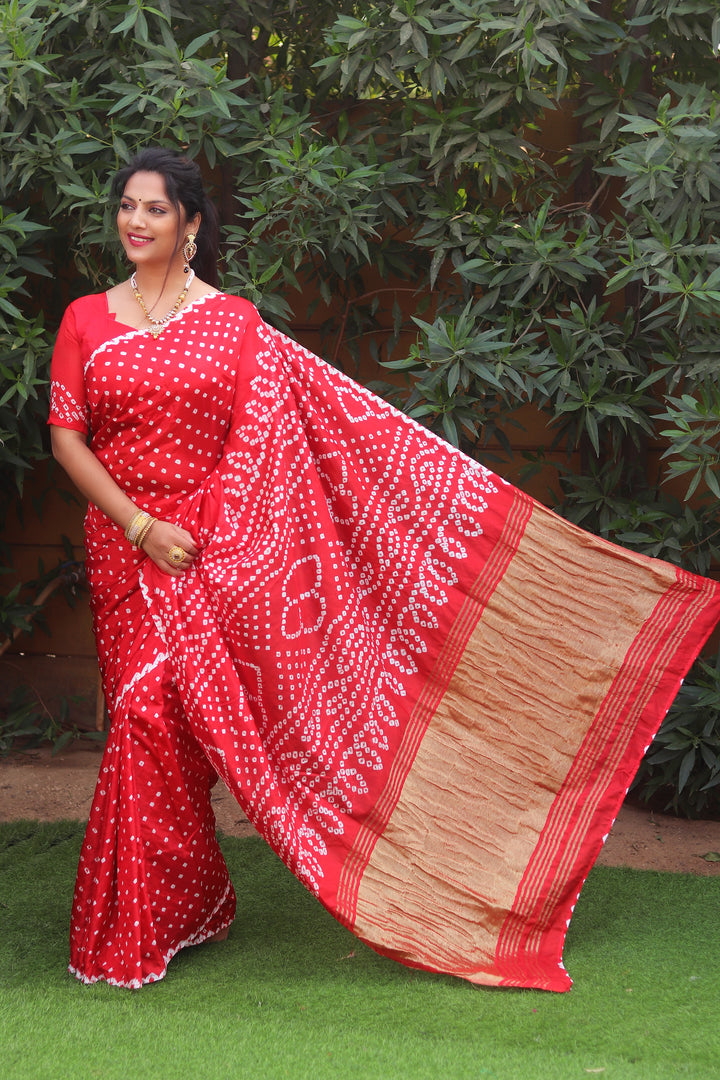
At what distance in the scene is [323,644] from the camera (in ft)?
7.96

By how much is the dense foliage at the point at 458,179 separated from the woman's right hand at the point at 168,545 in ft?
2.51

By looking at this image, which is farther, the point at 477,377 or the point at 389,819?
the point at 477,377

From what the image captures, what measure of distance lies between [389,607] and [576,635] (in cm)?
41

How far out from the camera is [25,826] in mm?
3160

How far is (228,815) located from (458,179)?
6.37 ft

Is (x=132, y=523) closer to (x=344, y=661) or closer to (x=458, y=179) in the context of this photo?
(x=344, y=661)

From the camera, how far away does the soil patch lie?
3.03 m

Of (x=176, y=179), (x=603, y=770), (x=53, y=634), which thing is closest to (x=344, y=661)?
(x=603, y=770)

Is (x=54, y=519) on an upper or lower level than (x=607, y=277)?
lower

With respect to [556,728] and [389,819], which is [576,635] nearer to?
[556,728]

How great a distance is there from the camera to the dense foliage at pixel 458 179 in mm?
2734

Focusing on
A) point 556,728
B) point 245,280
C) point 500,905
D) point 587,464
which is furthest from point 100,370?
point 587,464

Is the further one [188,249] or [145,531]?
[188,249]

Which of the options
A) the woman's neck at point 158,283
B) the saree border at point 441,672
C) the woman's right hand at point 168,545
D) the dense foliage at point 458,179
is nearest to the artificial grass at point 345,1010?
the saree border at point 441,672
